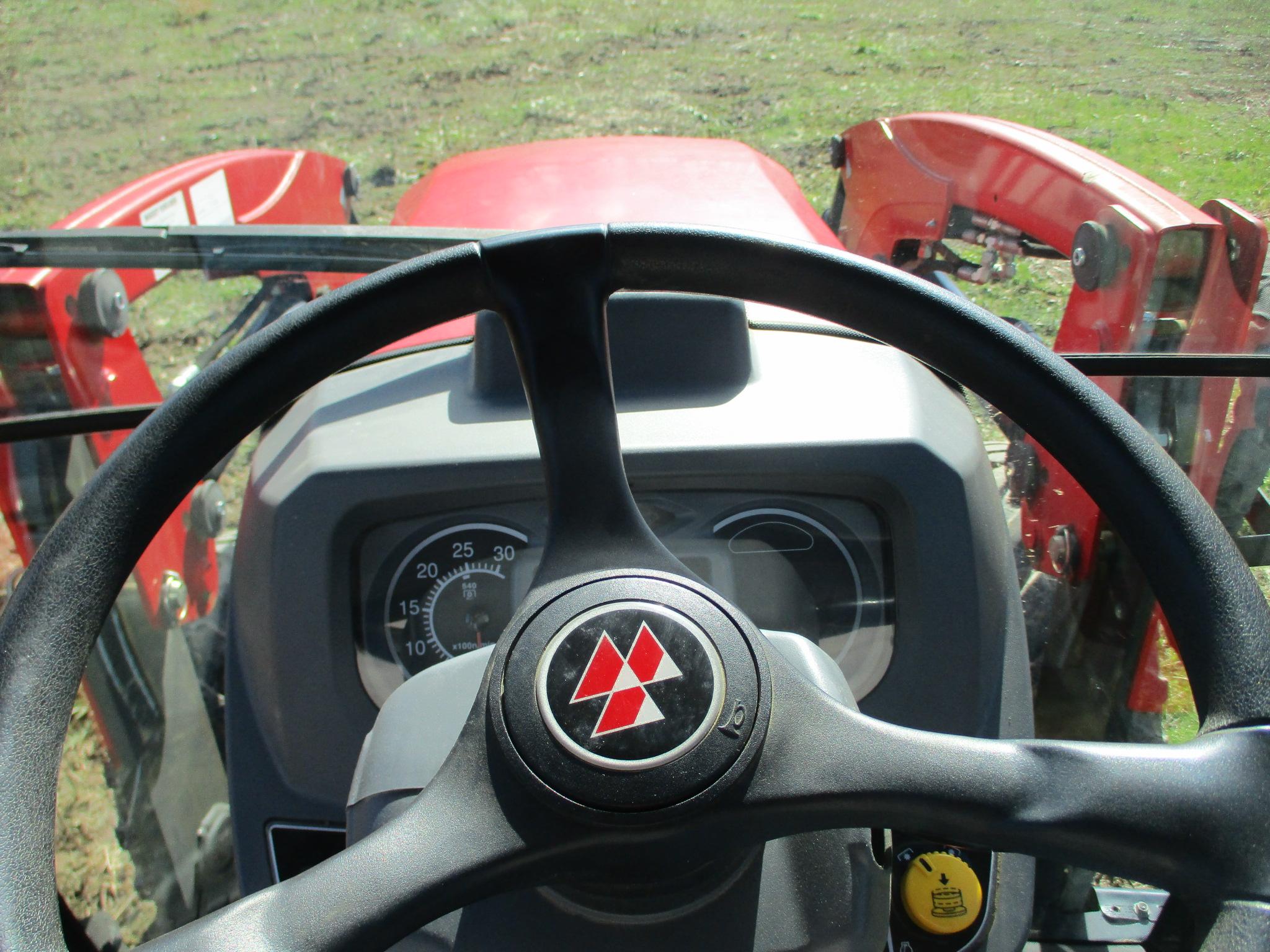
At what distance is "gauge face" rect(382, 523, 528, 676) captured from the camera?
1.21 m

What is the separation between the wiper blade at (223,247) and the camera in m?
1.30

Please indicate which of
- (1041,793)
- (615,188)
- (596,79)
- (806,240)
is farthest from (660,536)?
(596,79)

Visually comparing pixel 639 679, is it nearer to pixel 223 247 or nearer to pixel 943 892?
pixel 943 892

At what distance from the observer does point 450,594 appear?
1.22 metres

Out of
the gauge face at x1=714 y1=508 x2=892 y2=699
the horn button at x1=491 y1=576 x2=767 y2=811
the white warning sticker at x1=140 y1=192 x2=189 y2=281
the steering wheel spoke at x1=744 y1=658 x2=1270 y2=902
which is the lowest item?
the gauge face at x1=714 y1=508 x2=892 y2=699

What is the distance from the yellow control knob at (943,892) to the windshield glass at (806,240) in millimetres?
280

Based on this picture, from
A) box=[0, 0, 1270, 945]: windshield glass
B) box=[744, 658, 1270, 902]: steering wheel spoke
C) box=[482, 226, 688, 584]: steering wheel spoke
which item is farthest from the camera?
box=[0, 0, 1270, 945]: windshield glass

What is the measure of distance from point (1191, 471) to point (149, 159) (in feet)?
13.2

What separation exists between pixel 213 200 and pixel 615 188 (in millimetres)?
764

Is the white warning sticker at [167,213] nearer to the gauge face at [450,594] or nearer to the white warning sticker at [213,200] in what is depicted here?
the white warning sticker at [213,200]

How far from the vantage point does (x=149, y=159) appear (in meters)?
4.04

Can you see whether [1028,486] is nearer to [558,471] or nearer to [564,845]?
[558,471]

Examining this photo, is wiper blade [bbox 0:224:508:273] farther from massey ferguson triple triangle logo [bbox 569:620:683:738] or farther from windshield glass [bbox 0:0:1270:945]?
massey ferguson triple triangle logo [bbox 569:620:683:738]

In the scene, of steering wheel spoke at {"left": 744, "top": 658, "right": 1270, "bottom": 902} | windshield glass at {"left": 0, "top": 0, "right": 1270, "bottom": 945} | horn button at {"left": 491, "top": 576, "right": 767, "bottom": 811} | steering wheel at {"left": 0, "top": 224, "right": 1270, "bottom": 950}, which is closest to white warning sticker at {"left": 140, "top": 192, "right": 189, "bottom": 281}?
windshield glass at {"left": 0, "top": 0, "right": 1270, "bottom": 945}
